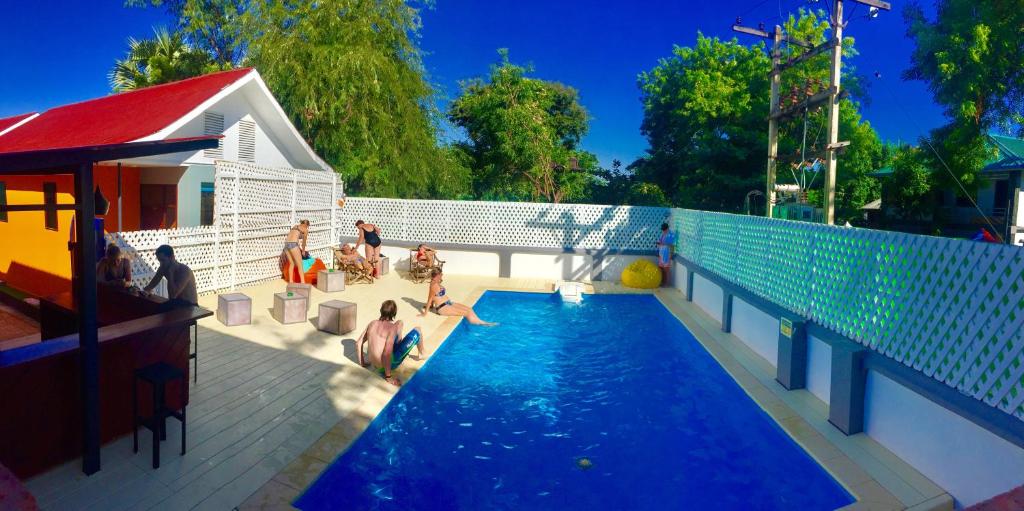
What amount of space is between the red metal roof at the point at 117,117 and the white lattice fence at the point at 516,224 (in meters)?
4.70

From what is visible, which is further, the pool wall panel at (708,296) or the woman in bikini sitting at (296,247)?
the woman in bikini sitting at (296,247)

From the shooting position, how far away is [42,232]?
477 inches

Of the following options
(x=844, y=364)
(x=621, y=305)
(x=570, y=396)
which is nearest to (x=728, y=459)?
(x=844, y=364)

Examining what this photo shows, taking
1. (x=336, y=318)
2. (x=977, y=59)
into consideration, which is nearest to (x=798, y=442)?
(x=336, y=318)

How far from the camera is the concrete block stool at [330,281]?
12414 mm

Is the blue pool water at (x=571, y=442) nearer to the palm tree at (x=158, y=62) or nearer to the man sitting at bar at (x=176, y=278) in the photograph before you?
the man sitting at bar at (x=176, y=278)

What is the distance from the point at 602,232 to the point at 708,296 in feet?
15.0

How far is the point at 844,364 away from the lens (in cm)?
598

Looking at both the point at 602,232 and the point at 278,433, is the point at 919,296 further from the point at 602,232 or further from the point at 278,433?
the point at 602,232

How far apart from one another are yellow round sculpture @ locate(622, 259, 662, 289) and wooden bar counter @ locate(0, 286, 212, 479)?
36.1 ft

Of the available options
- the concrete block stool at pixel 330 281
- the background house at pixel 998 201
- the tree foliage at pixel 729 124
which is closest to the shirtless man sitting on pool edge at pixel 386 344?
the concrete block stool at pixel 330 281

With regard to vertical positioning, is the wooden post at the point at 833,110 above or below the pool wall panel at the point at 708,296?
above

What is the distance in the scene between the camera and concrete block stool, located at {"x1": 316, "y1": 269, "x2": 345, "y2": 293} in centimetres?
1241

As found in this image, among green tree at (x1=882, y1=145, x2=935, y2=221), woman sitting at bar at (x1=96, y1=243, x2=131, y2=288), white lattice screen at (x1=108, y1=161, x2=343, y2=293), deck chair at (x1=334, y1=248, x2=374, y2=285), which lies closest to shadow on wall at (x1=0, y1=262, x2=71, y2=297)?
white lattice screen at (x1=108, y1=161, x2=343, y2=293)
